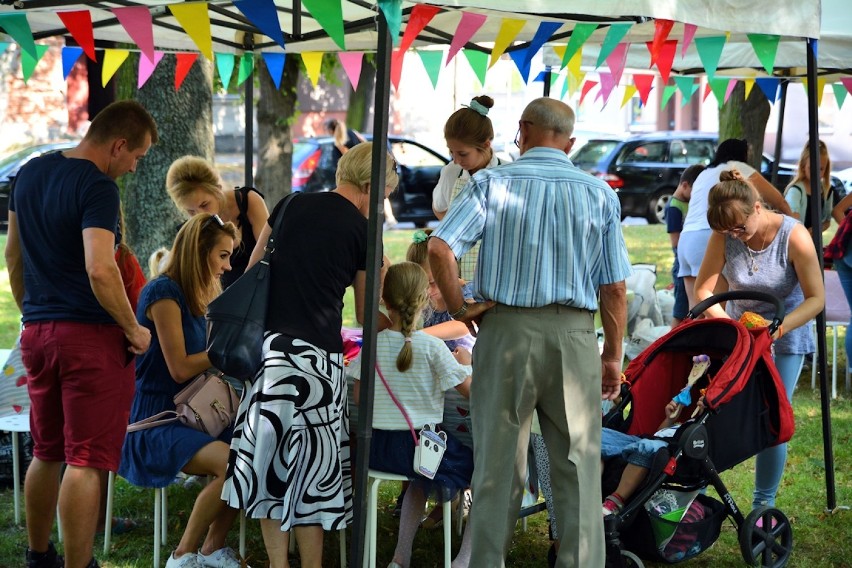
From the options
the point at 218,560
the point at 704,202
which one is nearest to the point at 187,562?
the point at 218,560

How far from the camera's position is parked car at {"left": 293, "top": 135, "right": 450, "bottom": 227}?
17172mm

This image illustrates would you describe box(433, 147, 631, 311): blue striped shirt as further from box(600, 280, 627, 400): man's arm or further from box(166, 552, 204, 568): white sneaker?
box(166, 552, 204, 568): white sneaker

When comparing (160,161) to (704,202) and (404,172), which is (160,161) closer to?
(704,202)

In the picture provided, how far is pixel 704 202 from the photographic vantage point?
7.34 m

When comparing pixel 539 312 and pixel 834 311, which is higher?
pixel 539 312

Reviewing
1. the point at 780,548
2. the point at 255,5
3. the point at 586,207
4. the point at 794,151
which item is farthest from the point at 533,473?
the point at 794,151

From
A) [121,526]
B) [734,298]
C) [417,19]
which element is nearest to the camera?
[417,19]

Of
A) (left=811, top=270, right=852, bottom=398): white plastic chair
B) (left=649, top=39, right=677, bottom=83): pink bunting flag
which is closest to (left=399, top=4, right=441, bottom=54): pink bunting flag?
(left=649, top=39, right=677, bottom=83): pink bunting flag

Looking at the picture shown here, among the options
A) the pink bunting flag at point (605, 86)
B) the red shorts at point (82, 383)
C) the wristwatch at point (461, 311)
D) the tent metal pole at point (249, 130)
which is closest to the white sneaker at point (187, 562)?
the red shorts at point (82, 383)

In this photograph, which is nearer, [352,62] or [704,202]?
[352,62]

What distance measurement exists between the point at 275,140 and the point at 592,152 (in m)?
8.39

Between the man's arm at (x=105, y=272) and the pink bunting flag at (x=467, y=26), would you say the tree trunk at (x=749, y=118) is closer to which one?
the pink bunting flag at (x=467, y=26)

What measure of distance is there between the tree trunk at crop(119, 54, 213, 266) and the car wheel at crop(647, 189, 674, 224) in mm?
11296

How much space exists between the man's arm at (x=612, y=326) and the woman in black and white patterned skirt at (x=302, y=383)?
87 cm
